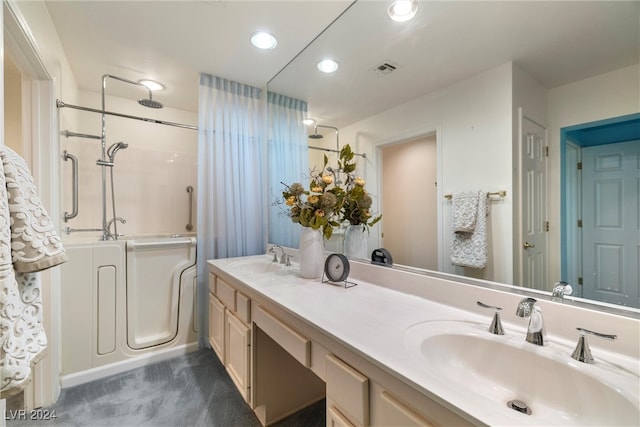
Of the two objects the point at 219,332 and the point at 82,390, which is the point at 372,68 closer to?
the point at 219,332

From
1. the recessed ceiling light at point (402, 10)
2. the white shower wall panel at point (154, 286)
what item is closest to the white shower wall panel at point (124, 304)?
the white shower wall panel at point (154, 286)

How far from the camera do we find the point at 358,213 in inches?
60.1

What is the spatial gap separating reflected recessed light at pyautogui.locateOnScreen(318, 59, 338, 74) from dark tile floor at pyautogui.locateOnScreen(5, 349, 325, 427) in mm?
2175

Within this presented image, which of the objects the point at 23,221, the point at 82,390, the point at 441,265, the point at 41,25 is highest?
the point at 41,25

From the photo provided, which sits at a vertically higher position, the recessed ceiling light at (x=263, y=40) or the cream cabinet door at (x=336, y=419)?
the recessed ceiling light at (x=263, y=40)

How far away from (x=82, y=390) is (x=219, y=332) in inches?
38.5

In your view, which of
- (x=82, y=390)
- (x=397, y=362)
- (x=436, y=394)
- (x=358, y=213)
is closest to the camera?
(x=436, y=394)

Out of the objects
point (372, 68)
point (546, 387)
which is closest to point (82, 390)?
point (546, 387)

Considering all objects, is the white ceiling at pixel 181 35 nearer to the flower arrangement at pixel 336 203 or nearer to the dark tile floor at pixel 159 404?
the flower arrangement at pixel 336 203

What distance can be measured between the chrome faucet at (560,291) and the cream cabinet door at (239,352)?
1.31 metres

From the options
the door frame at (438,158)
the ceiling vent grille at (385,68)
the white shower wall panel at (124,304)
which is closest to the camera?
the door frame at (438,158)

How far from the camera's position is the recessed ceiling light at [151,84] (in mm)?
2275

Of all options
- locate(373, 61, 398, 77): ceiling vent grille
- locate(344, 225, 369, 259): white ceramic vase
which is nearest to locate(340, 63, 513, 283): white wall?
locate(373, 61, 398, 77): ceiling vent grille
